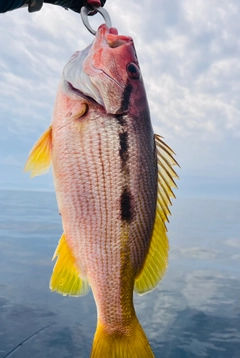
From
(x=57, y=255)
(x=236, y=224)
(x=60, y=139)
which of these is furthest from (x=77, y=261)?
(x=236, y=224)

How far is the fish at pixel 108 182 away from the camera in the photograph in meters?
1.70

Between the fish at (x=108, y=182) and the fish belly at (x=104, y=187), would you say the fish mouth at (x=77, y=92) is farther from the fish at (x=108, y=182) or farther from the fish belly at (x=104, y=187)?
the fish belly at (x=104, y=187)

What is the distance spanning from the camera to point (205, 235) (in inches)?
825

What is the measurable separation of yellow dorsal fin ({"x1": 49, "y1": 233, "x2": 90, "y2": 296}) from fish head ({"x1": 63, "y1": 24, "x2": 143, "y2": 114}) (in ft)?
2.37

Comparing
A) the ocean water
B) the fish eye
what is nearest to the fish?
the fish eye

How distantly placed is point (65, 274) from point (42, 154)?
0.62 m

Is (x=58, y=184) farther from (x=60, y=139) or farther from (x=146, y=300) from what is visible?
(x=146, y=300)

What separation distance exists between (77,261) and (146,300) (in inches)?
268

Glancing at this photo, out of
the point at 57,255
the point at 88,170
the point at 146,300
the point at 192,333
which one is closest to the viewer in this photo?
the point at 88,170

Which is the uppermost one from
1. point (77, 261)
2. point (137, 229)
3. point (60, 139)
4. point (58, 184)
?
point (60, 139)

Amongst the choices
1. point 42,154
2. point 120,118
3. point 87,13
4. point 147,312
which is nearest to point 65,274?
point 42,154

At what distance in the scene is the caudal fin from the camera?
1801 millimetres

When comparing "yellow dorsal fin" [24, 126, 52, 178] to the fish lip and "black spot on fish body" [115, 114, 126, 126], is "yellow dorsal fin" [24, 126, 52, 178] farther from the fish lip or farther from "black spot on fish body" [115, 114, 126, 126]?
"black spot on fish body" [115, 114, 126, 126]

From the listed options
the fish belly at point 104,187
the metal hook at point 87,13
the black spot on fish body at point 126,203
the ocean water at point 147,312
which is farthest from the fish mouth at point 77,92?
the ocean water at point 147,312
